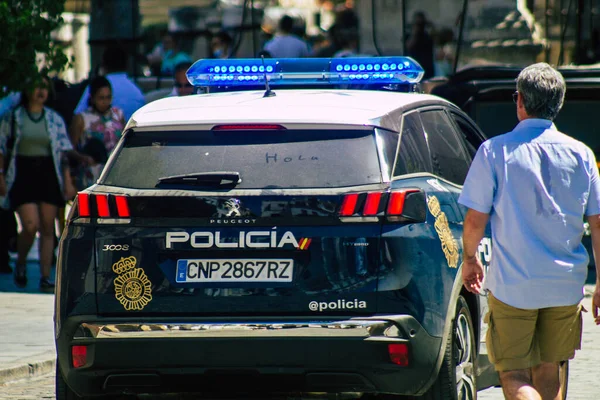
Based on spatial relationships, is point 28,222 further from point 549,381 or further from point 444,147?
point 549,381

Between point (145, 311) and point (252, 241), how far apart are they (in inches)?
21.3

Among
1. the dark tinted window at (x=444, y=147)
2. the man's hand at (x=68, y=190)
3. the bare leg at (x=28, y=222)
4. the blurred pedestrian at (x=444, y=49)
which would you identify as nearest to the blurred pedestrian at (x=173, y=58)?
the blurred pedestrian at (x=444, y=49)

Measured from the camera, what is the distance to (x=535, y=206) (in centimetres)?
527

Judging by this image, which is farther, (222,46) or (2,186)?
(222,46)

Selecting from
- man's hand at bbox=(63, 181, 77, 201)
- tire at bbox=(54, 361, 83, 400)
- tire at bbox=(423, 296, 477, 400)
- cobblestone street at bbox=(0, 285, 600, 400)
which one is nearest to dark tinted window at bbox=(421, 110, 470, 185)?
tire at bbox=(423, 296, 477, 400)

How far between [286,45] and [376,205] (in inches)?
523

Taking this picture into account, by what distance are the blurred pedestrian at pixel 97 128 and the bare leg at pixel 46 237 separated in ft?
1.24

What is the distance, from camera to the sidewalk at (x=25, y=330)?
8227 mm

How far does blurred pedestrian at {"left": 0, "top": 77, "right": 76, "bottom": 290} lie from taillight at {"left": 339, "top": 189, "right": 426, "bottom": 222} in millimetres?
6602

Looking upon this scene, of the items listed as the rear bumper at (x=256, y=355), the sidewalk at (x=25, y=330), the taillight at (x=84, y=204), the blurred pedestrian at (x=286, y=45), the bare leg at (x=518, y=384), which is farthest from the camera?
the blurred pedestrian at (x=286, y=45)

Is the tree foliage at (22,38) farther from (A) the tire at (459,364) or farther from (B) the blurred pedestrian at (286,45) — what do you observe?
(B) the blurred pedestrian at (286,45)

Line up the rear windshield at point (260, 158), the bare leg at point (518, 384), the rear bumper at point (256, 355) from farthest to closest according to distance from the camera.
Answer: the rear windshield at point (260, 158) < the rear bumper at point (256, 355) < the bare leg at point (518, 384)

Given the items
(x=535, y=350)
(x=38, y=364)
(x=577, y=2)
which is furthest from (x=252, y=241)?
(x=577, y=2)

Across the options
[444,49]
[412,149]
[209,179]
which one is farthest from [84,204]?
[444,49]
